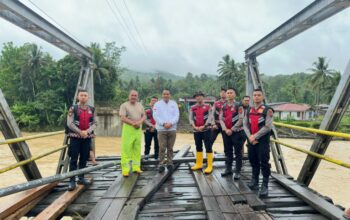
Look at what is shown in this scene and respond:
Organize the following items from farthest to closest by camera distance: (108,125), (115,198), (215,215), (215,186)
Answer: (108,125) → (215,186) → (115,198) → (215,215)

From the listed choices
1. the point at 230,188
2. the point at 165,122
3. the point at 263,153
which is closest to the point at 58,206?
the point at 230,188

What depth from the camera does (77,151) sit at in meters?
4.55

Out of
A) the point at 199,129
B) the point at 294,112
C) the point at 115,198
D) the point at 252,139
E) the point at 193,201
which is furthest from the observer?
the point at 294,112

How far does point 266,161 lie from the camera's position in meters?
4.17

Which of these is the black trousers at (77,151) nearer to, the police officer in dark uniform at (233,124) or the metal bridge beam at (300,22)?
the police officer in dark uniform at (233,124)

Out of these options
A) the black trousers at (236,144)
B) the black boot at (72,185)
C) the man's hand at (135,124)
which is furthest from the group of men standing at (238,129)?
the black boot at (72,185)

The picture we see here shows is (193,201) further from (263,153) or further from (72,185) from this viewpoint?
(72,185)

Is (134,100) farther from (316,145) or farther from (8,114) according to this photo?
(316,145)

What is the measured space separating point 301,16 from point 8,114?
189 inches

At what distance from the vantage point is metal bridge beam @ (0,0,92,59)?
428cm

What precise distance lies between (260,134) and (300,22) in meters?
2.16

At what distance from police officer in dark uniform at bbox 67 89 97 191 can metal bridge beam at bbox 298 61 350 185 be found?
11.4ft

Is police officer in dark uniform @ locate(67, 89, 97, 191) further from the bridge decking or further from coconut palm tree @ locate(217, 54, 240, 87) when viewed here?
coconut palm tree @ locate(217, 54, 240, 87)

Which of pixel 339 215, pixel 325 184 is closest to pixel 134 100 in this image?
pixel 339 215
